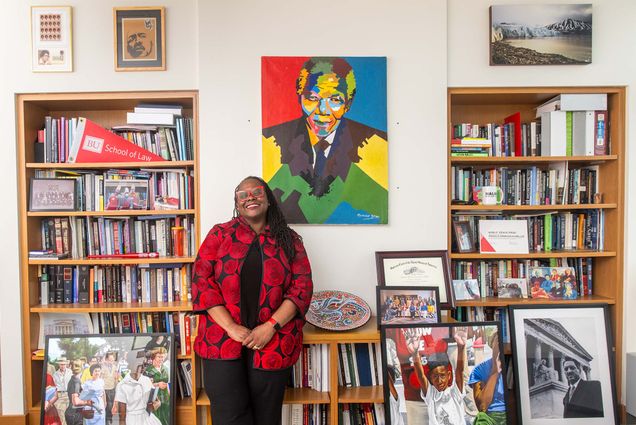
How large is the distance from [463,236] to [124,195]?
225 cm

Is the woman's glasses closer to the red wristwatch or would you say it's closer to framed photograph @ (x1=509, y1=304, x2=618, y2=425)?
the red wristwatch

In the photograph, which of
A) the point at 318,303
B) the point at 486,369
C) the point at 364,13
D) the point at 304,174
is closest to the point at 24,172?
the point at 304,174

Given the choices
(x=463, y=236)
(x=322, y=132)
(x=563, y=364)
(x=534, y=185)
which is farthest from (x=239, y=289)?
(x=534, y=185)

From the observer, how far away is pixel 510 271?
308cm

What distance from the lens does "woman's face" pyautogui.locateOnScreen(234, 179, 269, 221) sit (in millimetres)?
2385

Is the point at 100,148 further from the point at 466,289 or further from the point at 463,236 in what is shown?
the point at 466,289

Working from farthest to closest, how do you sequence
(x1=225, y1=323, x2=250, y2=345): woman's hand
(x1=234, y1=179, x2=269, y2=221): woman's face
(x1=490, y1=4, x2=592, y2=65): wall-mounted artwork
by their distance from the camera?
(x1=490, y1=4, x2=592, y2=65): wall-mounted artwork → (x1=234, y1=179, x2=269, y2=221): woman's face → (x1=225, y1=323, x2=250, y2=345): woman's hand

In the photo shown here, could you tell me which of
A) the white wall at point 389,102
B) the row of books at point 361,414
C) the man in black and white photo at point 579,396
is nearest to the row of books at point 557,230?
the white wall at point 389,102

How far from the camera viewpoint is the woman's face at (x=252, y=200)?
2385 mm

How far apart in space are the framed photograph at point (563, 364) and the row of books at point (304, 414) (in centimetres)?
114

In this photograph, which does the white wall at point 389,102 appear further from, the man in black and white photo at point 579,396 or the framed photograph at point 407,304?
the man in black and white photo at point 579,396

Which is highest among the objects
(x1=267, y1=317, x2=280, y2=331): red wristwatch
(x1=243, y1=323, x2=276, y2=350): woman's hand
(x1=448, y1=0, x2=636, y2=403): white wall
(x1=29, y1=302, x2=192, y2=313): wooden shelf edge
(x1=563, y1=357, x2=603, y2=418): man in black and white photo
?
(x1=448, y1=0, x2=636, y2=403): white wall

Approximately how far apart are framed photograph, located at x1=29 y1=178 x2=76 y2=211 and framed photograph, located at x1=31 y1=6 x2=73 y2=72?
27.4 inches

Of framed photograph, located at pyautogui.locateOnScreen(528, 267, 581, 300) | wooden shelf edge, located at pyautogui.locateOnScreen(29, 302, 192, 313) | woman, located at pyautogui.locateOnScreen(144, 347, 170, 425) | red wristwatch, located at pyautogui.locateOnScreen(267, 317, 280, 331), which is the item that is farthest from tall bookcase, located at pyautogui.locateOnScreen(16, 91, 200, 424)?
framed photograph, located at pyautogui.locateOnScreen(528, 267, 581, 300)
